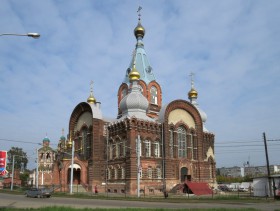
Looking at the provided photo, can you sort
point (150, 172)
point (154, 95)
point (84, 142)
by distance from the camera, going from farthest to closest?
point (154, 95), point (84, 142), point (150, 172)

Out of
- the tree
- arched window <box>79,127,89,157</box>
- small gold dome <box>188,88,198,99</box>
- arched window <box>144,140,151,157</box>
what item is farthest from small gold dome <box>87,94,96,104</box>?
the tree

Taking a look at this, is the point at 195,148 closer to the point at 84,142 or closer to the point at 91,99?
the point at 84,142

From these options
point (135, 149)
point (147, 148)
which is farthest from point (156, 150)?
point (135, 149)

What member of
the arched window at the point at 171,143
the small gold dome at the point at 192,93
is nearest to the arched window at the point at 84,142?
the arched window at the point at 171,143

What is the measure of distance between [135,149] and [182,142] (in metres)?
9.51

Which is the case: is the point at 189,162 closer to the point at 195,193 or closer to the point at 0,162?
the point at 195,193

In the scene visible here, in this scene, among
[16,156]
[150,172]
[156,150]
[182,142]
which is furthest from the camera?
[16,156]

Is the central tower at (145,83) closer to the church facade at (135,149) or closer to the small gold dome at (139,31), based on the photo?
the church facade at (135,149)

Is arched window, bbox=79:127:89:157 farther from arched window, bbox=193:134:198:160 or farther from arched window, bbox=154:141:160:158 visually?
arched window, bbox=193:134:198:160

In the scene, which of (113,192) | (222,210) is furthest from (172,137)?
(222,210)

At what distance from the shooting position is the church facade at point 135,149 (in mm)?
44844

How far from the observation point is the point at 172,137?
161 ft

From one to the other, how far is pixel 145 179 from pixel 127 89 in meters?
18.6

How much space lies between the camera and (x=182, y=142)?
5047 centimetres
